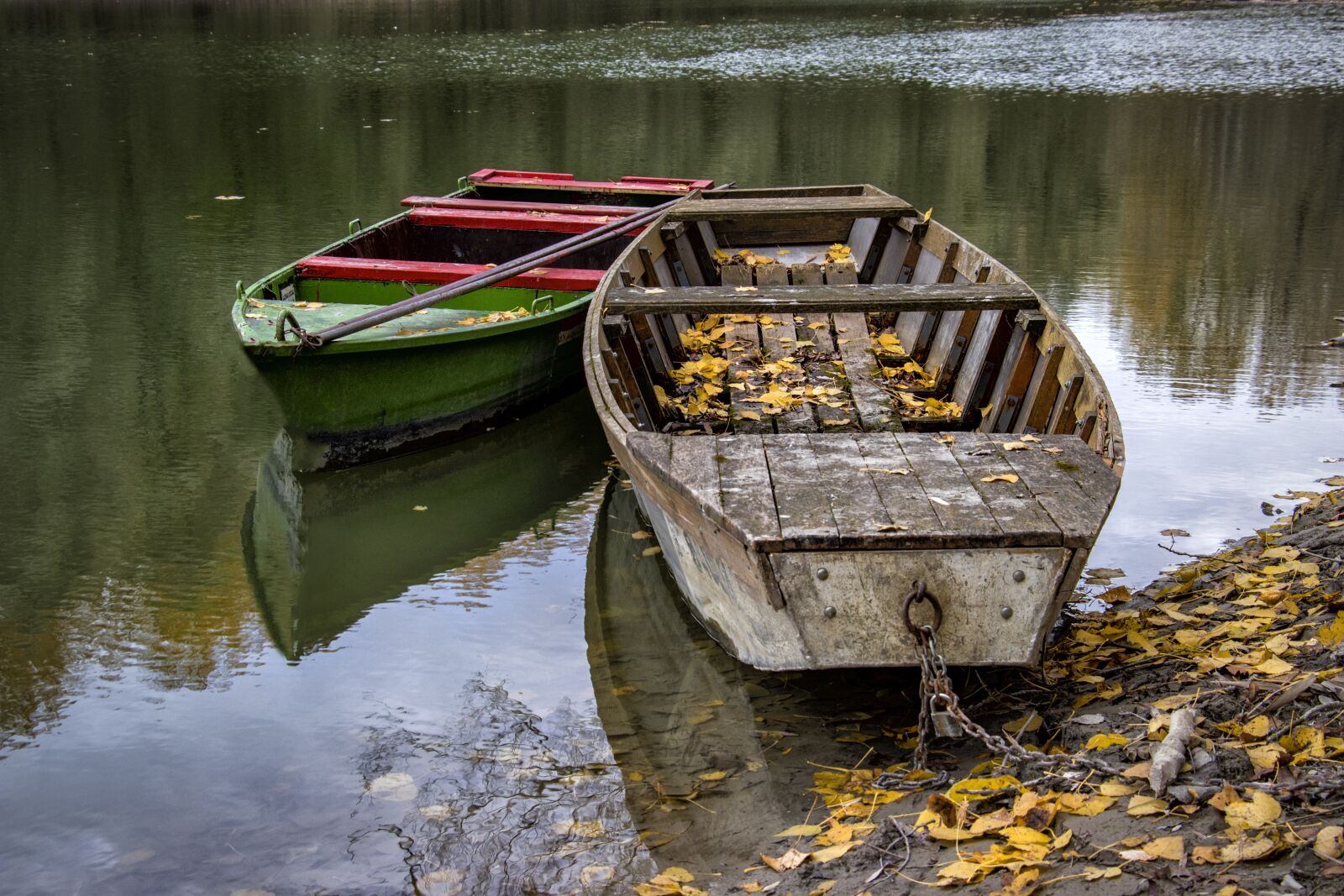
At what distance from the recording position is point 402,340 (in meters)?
6.78

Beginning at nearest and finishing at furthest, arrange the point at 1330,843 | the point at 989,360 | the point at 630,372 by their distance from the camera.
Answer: the point at 1330,843, the point at 630,372, the point at 989,360

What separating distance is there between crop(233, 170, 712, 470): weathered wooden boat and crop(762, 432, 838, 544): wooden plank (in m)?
2.93

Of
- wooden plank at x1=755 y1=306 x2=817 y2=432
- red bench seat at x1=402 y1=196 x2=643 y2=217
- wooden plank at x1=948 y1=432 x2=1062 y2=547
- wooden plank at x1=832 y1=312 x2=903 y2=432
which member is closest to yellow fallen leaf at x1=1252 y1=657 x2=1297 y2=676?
wooden plank at x1=948 y1=432 x2=1062 y2=547

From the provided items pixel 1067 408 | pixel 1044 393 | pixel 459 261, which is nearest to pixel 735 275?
pixel 459 261

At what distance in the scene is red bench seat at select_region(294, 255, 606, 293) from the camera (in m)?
7.98

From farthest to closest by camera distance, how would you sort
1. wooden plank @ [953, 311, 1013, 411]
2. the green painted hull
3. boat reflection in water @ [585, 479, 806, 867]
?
1. the green painted hull
2. wooden plank @ [953, 311, 1013, 411]
3. boat reflection in water @ [585, 479, 806, 867]

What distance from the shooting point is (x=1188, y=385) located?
884 cm

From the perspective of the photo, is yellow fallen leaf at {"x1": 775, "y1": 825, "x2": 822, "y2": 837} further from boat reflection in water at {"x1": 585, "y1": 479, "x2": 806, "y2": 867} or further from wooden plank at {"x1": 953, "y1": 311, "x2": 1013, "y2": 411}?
wooden plank at {"x1": 953, "y1": 311, "x2": 1013, "y2": 411}

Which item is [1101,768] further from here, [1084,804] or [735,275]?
[735,275]

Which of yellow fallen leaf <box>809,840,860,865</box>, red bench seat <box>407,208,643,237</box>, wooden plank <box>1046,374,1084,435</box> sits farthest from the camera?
red bench seat <box>407,208,643,237</box>

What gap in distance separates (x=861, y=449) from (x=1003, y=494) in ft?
2.07

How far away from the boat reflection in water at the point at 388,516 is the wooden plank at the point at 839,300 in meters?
1.44

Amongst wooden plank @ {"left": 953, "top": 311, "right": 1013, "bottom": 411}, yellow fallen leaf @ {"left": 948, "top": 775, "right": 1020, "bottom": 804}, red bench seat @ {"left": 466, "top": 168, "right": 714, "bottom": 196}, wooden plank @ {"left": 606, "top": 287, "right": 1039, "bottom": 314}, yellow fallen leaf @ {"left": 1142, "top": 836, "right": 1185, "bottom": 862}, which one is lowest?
yellow fallen leaf @ {"left": 948, "top": 775, "right": 1020, "bottom": 804}

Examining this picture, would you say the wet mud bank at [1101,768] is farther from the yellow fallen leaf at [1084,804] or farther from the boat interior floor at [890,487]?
the boat interior floor at [890,487]
